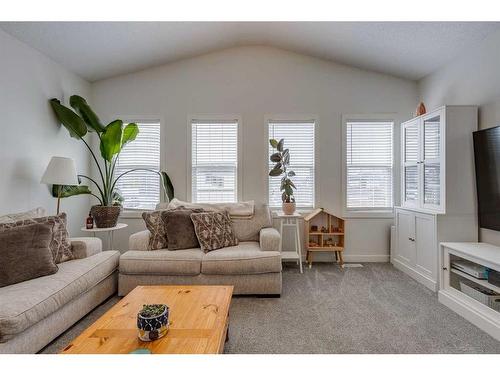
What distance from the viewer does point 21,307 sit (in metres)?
1.66

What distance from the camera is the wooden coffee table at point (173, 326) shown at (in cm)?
131

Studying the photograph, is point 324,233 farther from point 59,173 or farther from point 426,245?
point 59,173

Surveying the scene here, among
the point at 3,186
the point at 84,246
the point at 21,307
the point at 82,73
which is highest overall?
the point at 82,73

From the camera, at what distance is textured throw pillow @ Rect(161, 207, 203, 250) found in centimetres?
297

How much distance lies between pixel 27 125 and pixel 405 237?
15.2 feet

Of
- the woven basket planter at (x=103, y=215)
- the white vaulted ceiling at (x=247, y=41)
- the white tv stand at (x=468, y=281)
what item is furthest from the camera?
the woven basket planter at (x=103, y=215)

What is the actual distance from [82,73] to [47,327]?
3.30 metres

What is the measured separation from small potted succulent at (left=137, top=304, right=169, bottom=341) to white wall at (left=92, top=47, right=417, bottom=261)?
9.11 ft

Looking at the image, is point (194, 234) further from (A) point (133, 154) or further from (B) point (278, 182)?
(A) point (133, 154)

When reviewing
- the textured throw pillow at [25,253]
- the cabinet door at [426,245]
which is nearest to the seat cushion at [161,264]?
the textured throw pillow at [25,253]

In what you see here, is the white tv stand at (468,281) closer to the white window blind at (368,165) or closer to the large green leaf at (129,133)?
the white window blind at (368,165)

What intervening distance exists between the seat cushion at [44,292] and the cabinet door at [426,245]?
3.39m

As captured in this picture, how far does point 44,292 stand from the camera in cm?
186
